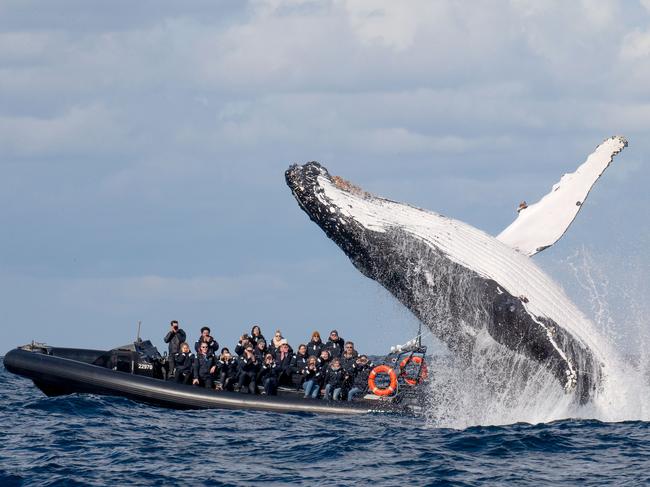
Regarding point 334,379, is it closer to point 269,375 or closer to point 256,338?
point 269,375

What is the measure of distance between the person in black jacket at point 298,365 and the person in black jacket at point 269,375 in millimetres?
381

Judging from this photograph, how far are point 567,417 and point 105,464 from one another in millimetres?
5571

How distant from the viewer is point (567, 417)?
13188mm

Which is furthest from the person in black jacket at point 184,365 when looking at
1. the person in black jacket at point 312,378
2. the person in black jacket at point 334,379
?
the person in black jacket at point 334,379

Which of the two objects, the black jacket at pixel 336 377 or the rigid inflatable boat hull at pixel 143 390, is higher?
the black jacket at pixel 336 377

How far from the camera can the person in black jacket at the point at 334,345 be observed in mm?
20297

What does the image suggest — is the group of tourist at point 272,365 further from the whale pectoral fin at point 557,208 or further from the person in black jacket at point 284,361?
the whale pectoral fin at point 557,208

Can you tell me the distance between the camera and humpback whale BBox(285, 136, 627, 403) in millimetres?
11336

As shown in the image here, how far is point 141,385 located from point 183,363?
37.2 inches

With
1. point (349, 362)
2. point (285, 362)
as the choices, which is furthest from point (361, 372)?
point (285, 362)

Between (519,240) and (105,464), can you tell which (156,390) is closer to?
(105,464)

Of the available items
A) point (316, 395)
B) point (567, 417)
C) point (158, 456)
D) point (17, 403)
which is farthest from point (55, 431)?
point (567, 417)

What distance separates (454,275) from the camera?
1138 centimetres

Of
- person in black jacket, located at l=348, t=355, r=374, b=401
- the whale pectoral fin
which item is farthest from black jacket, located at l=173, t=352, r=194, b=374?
the whale pectoral fin
